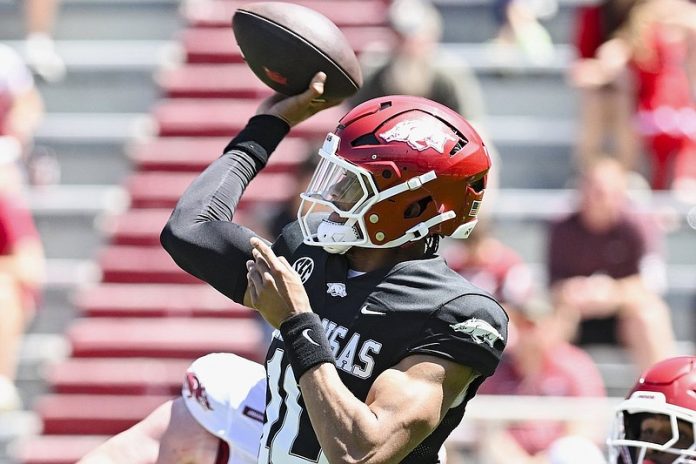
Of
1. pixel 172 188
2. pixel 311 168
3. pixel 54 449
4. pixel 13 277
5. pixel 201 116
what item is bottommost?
pixel 54 449

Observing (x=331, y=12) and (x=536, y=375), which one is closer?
(x=536, y=375)

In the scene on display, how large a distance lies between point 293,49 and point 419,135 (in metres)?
0.46

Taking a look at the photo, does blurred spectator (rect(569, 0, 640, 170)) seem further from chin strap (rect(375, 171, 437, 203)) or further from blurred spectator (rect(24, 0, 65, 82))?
chin strap (rect(375, 171, 437, 203))

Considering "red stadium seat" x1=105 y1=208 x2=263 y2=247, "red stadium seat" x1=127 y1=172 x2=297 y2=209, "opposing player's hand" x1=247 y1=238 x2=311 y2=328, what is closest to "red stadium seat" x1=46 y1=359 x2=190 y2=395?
"red stadium seat" x1=105 y1=208 x2=263 y2=247

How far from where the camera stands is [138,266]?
24.5ft

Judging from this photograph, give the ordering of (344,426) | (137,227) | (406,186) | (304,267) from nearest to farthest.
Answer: (344,426) → (406,186) → (304,267) → (137,227)

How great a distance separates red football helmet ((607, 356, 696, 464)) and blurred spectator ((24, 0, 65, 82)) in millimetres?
5375

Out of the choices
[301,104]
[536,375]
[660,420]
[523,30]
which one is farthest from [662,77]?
[301,104]

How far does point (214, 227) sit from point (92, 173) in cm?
496

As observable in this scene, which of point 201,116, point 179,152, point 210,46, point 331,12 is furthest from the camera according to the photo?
point 210,46

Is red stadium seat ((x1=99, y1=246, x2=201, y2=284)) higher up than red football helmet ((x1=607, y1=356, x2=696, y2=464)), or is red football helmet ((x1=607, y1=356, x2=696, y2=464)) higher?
red football helmet ((x1=607, y1=356, x2=696, y2=464))

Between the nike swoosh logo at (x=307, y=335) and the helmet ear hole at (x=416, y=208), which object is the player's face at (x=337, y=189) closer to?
the helmet ear hole at (x=416, y=208)

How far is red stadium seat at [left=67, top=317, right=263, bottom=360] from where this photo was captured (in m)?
7.01

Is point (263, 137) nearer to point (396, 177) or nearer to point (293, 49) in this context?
point (293, 49)
